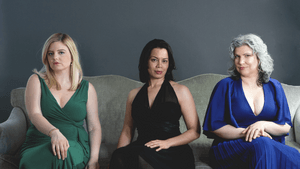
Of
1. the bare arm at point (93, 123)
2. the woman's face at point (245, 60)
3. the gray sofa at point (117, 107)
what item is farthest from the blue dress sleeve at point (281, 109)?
the bare arm at point (93, 123)

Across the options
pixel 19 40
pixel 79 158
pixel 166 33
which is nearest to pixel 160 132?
pixel 79 158

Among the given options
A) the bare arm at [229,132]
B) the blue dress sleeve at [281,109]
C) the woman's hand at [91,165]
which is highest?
the blue dress sleeve at [281,109]

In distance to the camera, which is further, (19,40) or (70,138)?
(19,40)

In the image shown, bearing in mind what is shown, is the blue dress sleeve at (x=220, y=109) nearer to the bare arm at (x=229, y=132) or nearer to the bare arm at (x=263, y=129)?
the bare arm at (x=229, y=132)

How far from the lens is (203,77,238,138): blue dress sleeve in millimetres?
1724

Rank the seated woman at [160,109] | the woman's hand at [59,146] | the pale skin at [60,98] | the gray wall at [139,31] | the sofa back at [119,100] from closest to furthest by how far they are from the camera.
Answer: the woman's hand at [59,146], the pale skin at [60,98], the seated woman at [160,109], the sofa back at [119,100], the gray wall at [139,31]

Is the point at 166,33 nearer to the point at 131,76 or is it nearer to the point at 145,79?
the point at 131,76

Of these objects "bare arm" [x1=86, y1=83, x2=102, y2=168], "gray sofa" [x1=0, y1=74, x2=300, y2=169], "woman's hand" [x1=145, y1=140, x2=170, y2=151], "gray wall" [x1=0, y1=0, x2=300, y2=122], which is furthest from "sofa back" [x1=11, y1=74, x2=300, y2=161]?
"woman's hand" [x1=145, y1=140, x2=170, y2=151]

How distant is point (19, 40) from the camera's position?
9.05 feet

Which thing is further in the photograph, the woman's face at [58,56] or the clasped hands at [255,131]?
the woman's face at [58,56]

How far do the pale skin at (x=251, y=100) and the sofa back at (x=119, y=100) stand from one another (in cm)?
54

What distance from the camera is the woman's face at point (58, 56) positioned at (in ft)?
5.59

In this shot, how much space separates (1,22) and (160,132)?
232 cm

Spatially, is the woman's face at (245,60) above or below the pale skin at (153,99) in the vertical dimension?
above
